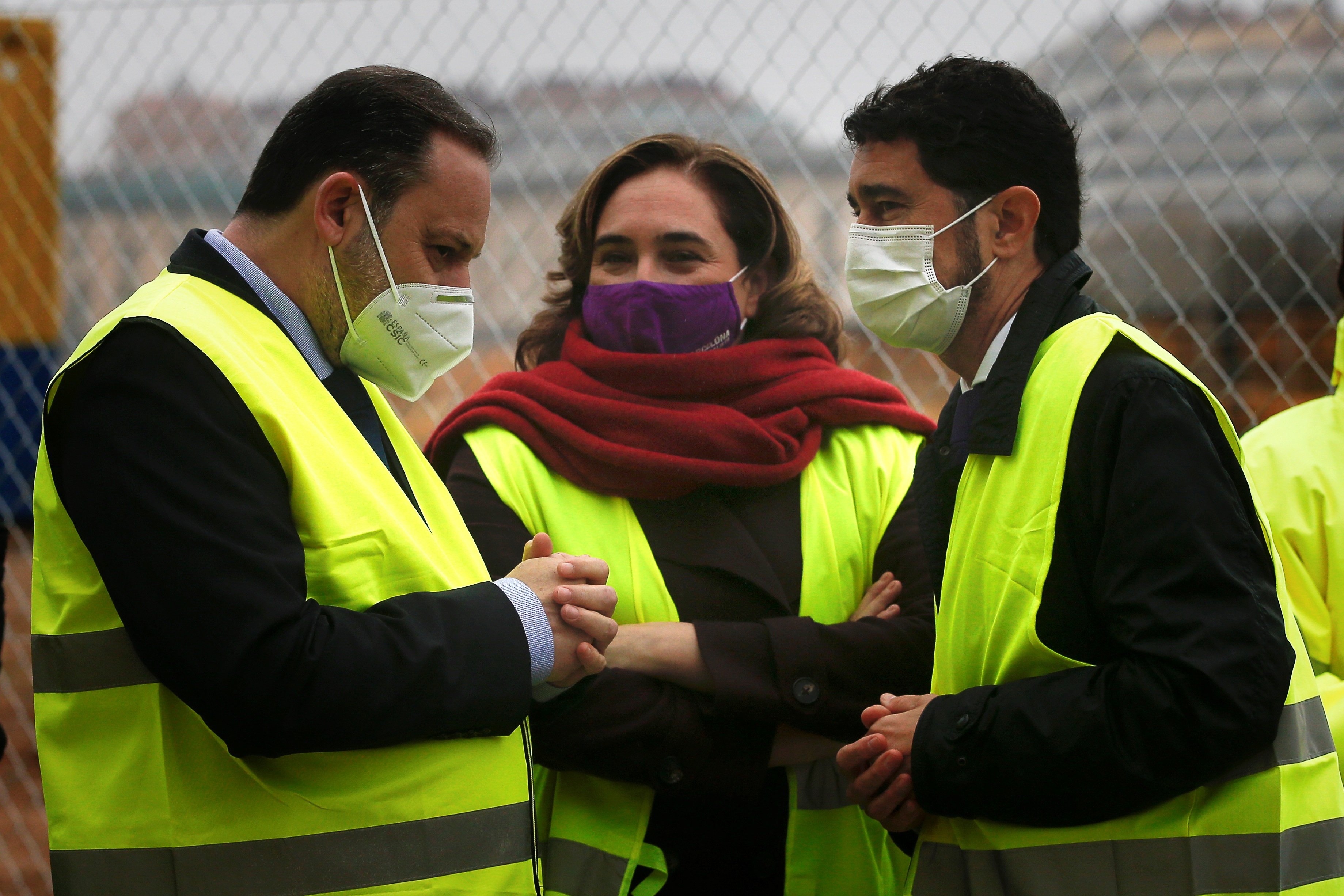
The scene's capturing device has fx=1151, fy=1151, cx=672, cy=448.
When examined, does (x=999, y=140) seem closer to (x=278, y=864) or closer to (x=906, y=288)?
(x=906, y=288)

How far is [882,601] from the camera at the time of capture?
6.79 feet

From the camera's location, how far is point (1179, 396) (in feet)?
4.80

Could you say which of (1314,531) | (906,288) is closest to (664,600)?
(906,288)

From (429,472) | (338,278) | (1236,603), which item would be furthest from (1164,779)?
(338,278)

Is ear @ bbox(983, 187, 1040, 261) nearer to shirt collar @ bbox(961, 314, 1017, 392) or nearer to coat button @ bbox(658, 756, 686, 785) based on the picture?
shirt collar @ bbox(961, 314, 1017, 392)

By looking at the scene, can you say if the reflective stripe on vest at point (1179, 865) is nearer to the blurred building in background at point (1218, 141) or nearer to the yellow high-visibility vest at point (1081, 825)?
the yellow high-visibility vest at point (1081, 825)

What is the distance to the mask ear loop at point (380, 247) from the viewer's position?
1.59 metres

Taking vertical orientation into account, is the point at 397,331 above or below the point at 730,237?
below

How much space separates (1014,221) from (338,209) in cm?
105

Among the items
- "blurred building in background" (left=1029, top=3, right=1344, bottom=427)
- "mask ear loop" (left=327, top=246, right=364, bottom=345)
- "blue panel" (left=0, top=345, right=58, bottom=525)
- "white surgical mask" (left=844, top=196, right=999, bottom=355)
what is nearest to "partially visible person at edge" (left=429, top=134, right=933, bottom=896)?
"white surgical mask" (left=844, top=196, right=999, bottom=355)

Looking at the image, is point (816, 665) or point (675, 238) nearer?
point (816, 665)

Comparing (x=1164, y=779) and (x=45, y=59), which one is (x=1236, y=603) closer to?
(x=1164, y=779)

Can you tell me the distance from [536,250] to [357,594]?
2263mm

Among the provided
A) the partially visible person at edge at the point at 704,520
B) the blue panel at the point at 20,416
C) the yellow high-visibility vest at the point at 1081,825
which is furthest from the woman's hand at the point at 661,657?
the blue panel at the point at 20,416
